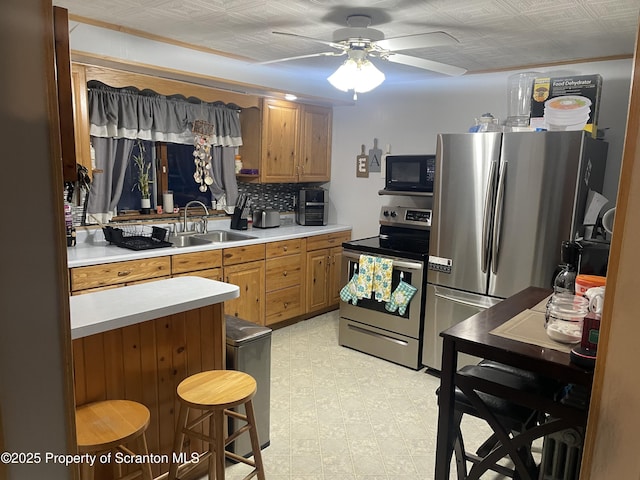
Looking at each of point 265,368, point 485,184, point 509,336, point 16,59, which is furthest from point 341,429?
point 16,59

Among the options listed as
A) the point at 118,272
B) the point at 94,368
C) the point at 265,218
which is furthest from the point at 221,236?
the point at 94,368

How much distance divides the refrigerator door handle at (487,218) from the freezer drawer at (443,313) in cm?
24

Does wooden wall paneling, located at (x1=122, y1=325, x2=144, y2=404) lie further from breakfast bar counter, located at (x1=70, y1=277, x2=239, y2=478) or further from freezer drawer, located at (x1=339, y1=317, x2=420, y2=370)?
freezer drawer, located at (x1=339, y1=317, x2=420, y2=370)

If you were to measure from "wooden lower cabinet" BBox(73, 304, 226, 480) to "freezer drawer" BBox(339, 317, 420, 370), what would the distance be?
5.79 feet

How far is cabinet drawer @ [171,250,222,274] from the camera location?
3.46 metres

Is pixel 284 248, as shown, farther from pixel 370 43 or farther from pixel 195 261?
pixel 370 43

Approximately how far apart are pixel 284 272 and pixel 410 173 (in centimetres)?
145

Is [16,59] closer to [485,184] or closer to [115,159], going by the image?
[485,184]

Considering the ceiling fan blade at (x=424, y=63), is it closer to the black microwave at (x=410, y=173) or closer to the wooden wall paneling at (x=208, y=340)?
the black microwave at (x=410, y=173)

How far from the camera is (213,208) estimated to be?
449 centimetres

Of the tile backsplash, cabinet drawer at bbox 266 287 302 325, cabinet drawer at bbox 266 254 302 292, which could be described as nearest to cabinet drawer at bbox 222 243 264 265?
cabinet drawer at bbox 266 254 302 292

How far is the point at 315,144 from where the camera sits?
194 inches

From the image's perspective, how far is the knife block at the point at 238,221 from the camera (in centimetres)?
449

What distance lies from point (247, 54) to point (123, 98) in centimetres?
103
